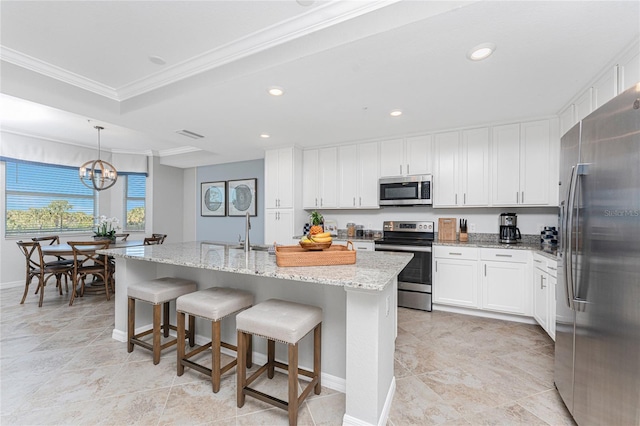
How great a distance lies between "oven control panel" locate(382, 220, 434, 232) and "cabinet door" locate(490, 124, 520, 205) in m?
0.89

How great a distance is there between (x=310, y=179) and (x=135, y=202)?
4.13 metres

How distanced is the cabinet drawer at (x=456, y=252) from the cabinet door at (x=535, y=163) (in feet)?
2.84

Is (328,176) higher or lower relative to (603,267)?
higher

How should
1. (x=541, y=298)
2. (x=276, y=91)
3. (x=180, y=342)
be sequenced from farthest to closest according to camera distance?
1. (x=541, y=298)
2. (x=276, y=91)
3. (x=180, y=342)

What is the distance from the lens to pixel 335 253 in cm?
179

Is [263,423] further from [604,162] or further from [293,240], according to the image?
[293,240]

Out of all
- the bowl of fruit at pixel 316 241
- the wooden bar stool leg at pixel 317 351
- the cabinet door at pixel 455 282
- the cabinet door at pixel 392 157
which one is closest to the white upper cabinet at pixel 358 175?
the cabinet door at pixel 392 157

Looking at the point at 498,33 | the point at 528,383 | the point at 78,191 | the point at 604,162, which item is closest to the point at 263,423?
the point at 528,383

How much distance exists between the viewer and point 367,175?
419 centimetres

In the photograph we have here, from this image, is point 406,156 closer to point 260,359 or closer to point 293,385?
point 260,359

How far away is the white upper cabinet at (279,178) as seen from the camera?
441 centimetres

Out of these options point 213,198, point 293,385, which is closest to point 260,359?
point 293,385

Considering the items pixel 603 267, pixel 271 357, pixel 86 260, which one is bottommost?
pixel 271 357

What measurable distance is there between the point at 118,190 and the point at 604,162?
7215 mm
